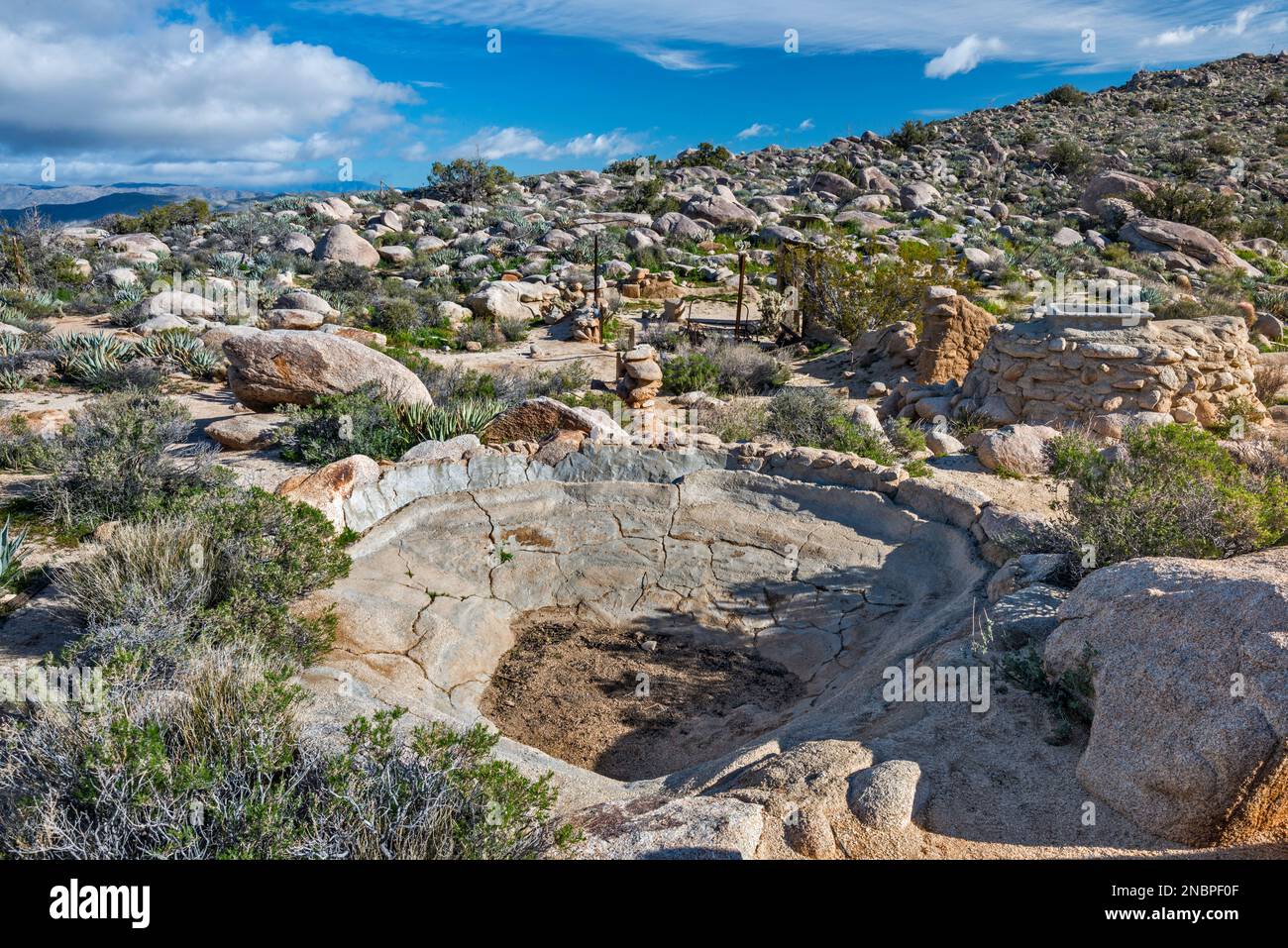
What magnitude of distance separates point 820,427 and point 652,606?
4067 mm

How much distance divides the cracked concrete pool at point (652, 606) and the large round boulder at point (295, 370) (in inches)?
130

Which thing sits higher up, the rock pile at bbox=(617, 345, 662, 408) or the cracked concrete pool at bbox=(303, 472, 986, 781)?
the rock pile at bbox=(617, 345, 662, 408)

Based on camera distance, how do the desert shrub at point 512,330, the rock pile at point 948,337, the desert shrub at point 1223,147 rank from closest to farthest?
the rock pile at point 948,337
the desert shrub at point 512,330
the desert shrub at point 1223,147

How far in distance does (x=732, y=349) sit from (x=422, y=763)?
11.6 m

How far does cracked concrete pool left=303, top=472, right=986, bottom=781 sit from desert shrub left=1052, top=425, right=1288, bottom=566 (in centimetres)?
93

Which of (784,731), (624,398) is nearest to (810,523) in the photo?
(784,731)

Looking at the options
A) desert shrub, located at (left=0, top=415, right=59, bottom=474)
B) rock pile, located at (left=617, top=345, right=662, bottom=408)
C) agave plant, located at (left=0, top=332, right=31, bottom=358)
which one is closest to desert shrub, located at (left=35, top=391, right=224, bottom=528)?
desert shrub, located at (left=0, top=415, right=59, bottom=474)

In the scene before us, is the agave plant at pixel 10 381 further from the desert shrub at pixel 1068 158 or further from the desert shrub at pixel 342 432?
the desert shrub at pixel 1068 158

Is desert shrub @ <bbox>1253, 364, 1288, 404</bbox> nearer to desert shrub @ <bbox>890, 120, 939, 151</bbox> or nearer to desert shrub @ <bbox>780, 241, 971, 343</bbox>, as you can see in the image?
desert shrub @ <bbox>780, 241, 971, 343</bbox>

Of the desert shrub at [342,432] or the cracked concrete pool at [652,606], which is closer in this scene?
the cracked concrete pool at [652,606]

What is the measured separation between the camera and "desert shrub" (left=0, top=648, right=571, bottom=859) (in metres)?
2.50

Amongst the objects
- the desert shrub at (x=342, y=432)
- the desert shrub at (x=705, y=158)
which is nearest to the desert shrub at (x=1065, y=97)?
the desert shrub at (x=705, y=158)

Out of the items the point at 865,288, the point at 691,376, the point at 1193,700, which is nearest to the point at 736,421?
the point at 691,376

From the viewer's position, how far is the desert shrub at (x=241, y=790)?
2500mm
